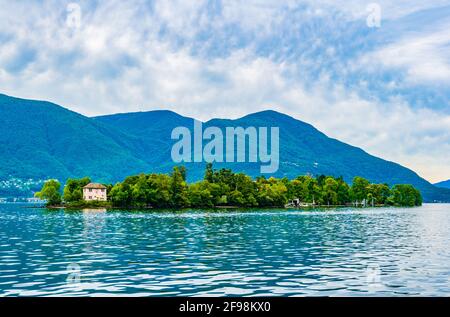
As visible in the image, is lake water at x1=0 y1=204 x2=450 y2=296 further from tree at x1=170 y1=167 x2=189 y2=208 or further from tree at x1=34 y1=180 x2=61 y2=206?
tree at x1=34 y1=180 x2=61 y2=206

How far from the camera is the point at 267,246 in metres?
47.8

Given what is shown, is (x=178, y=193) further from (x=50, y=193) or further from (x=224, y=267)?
(x=224, y=267)

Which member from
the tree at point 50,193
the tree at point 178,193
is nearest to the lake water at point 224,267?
the tree at point 178,193

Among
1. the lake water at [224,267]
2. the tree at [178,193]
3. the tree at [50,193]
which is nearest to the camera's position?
the lake water at [224,267]

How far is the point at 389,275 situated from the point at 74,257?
2169cm

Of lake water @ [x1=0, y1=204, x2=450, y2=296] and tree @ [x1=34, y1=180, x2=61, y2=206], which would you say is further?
tree @ [x1=34, y1=180, x2=61, y2=206]

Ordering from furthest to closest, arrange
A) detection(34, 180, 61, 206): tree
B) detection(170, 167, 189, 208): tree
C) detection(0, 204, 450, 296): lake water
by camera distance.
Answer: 1. detection(34, 180, 61, 206): tree
2. detection(170, 167, 189, 208): tree
3. detection(0, 204, 450, 296): lake water

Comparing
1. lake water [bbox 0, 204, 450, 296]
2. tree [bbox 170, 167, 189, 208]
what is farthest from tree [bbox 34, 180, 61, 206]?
lake water [bbox 0, 204, 450, 296]

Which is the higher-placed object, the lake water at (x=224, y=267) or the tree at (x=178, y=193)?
the tree at (x=178, y=193)

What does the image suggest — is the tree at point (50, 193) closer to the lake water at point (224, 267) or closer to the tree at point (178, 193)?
the tree at point (178, 193)

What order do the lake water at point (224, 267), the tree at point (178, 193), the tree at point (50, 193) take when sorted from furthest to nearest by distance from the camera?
the tree at point (50, 193)
the tree at point (178, 193)
the lake water at point (224, 267)

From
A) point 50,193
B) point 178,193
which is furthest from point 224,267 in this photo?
point 50,193

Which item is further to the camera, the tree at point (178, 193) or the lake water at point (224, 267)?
the tree at point (178, 193)
